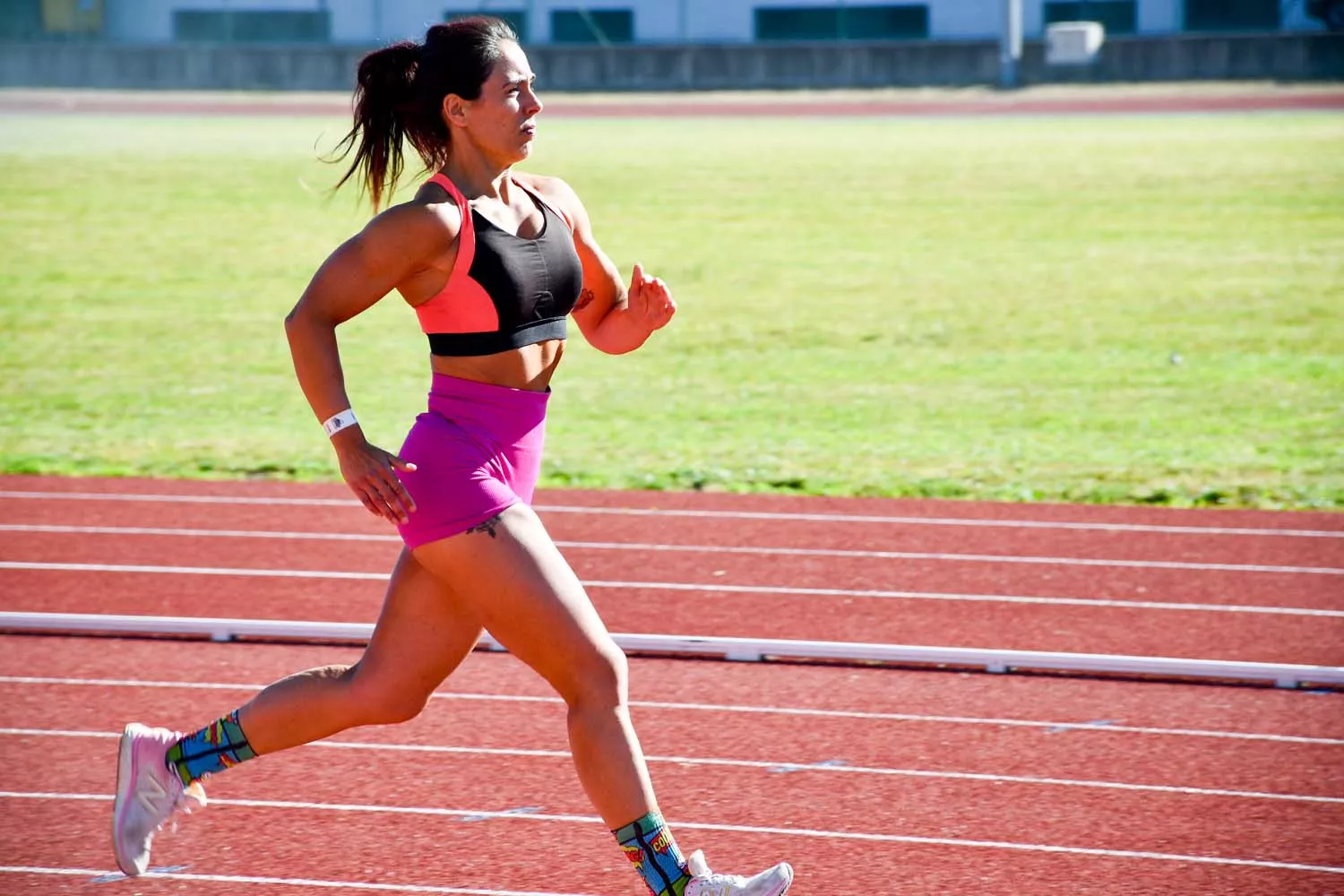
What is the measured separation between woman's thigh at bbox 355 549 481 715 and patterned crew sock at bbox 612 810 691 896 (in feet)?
1.89

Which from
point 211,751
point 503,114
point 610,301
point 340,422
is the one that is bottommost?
point 211,751

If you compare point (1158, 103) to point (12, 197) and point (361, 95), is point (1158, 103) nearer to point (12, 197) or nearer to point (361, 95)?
point (12, 197)

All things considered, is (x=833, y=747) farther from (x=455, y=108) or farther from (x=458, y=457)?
(x=455, y=108)

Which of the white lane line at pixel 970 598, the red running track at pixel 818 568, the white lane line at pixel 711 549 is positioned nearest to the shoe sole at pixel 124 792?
the red running track at pixel 818 568

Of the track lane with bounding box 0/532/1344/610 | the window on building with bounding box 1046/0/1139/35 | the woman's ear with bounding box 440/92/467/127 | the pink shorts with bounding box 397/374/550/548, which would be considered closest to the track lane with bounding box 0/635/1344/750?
the track lane with bounding box 0/532/1344/610

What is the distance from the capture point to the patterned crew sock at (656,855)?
12.3 ft

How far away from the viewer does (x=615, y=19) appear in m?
46.3

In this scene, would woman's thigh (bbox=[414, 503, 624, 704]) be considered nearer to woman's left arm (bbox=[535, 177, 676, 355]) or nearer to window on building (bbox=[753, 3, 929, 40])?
woman's left arm (bbox=[535, 177, 676, 355])

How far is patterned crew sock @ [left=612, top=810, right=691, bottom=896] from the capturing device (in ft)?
12.3

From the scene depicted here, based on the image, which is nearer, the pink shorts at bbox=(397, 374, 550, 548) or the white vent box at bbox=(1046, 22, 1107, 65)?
the pink shorts at bbox=(397, 374, 550, 548)

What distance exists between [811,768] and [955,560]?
2701 mm

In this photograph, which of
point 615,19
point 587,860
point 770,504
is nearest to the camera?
point 587,860

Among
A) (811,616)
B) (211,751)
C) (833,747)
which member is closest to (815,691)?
(833,747)

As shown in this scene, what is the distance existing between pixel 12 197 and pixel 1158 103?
20971mm
